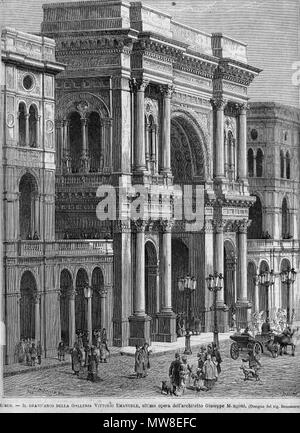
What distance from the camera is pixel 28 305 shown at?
3697cm

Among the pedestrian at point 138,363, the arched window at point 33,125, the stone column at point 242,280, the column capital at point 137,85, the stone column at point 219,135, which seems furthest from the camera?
the stone column at point 219,135

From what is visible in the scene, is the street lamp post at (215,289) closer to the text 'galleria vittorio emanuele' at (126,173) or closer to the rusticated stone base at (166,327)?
the text 'galleria vittorio emanuele' at (126,173)

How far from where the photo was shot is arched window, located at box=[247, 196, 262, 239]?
5522 centimetres

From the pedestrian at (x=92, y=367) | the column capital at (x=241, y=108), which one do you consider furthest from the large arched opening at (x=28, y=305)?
the column capital at (x=241, y=108)

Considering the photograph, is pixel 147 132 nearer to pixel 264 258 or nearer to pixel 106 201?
pixel 106 201

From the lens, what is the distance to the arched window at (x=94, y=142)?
41844 mm

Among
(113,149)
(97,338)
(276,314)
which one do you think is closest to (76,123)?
(113,149)

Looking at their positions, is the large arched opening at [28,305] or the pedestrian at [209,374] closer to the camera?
the pedestrian at [209,374]

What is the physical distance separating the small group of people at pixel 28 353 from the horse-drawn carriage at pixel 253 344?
655cm

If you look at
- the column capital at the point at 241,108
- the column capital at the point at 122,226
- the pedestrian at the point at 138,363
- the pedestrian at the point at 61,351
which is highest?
the column capital at the point at 241,108

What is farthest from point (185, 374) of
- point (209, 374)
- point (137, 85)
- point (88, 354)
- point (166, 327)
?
point (137, 85)

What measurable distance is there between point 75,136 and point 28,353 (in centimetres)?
877

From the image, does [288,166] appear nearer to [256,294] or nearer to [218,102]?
[256,294]

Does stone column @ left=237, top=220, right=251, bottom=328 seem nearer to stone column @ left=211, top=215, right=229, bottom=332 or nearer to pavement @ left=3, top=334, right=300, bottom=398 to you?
stone column @ left=211, top=215, right=229, bottom=332
